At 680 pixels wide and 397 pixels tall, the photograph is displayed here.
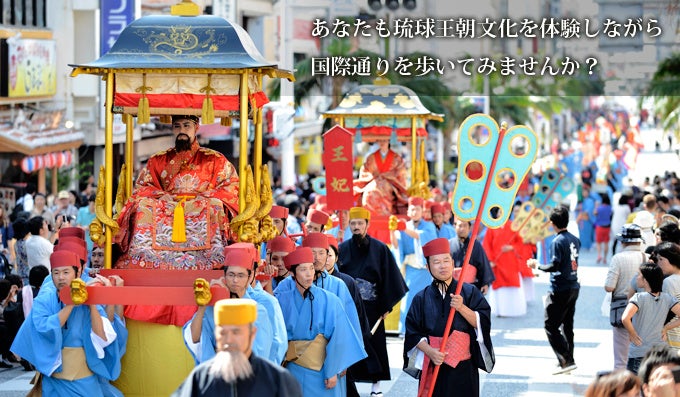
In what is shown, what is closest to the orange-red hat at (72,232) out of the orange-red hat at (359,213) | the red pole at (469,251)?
the red pole at (469,251)

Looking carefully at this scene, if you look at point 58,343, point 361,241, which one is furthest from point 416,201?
point 58,343

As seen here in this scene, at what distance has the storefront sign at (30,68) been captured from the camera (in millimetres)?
23156

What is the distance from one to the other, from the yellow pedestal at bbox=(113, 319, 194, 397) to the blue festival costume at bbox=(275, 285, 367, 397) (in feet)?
2.48

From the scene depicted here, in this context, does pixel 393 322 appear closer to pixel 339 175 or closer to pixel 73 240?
pixel 339 175

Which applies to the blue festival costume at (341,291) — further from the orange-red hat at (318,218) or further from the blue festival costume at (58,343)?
the orange-red hat at (318,218)

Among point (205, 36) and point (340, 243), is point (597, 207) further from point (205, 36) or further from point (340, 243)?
point (205, 36)

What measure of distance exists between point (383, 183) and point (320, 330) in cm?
816

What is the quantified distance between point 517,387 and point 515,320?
221 inches

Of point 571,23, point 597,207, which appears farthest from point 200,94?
point 597,207

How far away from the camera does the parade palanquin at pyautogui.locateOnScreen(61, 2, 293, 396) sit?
31.4 feet

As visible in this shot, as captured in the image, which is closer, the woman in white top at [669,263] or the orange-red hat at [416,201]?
the woman in white top at [669,263]

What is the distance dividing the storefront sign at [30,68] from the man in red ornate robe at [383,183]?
7872 mm

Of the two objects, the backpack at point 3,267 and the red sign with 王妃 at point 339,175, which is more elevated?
the red sign with 王妃 at point 339,175

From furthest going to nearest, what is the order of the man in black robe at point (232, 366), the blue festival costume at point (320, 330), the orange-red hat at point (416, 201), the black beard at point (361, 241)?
the orange-red hat at point (416, 201)
the black beard at point (361, 241)
the blue festival costume at point (320, 330)
the man in black robe at point (232, 366)
